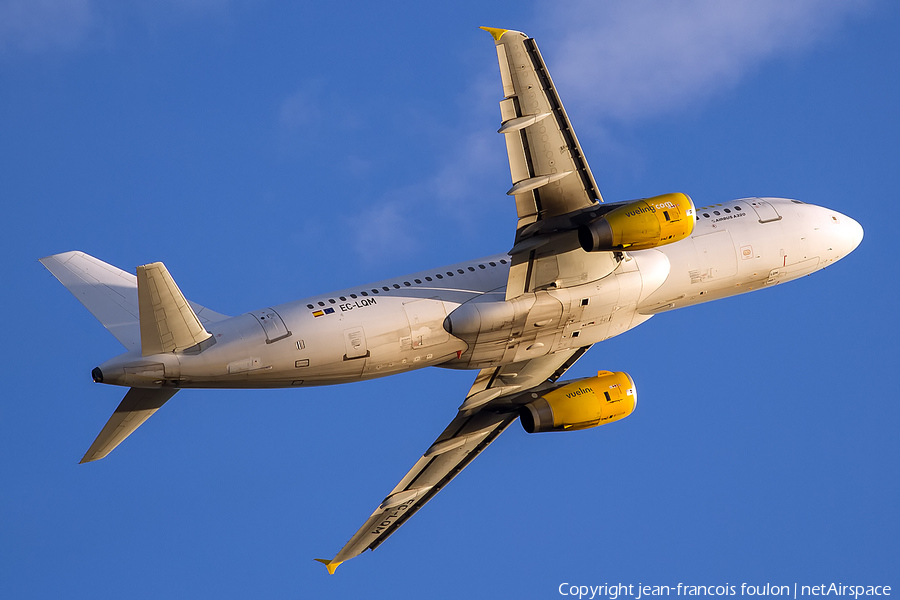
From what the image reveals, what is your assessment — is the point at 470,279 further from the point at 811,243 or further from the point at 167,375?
the point at 811,243

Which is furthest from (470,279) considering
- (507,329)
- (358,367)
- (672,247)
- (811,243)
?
(811,243)

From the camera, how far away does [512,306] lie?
34.8 meters

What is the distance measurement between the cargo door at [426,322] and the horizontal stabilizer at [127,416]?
7.16 m

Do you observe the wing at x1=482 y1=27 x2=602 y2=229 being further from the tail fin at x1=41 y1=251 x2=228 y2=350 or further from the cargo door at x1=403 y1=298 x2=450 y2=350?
the tail fin at x1=41 y1=251 x2=228 y2=350

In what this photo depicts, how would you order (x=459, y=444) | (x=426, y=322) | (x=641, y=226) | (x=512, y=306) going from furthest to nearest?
(x=459, y=444) → (x=512, y=306) → (x=426, y=322) → (x=641, y=226)

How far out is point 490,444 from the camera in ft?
133

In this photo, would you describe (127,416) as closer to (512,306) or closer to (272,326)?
(272,326)

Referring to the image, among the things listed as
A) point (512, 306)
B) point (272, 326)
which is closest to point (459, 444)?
point (512, 306)

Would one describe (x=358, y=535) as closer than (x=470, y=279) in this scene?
No

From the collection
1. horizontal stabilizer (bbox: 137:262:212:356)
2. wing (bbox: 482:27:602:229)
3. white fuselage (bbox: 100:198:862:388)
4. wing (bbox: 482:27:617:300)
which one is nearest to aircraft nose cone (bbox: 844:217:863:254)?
white fuselage (bbox: 100:198:862:388)

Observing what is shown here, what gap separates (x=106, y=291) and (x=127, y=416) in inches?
154

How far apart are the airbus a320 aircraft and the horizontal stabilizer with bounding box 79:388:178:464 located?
41 millimetres

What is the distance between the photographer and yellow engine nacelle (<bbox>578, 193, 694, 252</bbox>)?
32.2m

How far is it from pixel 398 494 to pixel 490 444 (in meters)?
3.58
